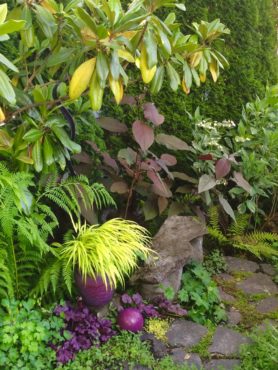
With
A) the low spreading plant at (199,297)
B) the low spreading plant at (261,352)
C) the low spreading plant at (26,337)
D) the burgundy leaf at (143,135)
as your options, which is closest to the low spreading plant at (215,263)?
the low spreading plant at (199,297)

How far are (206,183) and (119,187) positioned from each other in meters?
0.73

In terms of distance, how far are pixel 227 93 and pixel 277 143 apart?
Result: 0.83 metres

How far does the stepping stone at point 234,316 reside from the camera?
10.2 feet

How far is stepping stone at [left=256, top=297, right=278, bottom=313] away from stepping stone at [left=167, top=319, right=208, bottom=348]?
0.60 meters

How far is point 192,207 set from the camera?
12.1ft

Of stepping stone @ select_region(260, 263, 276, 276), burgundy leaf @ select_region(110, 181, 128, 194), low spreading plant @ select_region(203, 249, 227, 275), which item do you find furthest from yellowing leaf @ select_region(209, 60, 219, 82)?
stepping stone @ select_region(260, 263, 276, 276)

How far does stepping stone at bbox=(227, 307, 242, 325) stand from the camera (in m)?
3.10

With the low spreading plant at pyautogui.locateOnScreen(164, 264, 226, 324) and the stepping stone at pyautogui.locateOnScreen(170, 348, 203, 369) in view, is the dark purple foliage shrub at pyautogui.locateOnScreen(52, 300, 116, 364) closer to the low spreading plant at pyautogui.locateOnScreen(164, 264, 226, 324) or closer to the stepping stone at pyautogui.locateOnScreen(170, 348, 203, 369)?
the stepping stone at pyautogui.locateOnScreen(170, 348, 203, 369)

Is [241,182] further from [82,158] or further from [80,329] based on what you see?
[80,329]

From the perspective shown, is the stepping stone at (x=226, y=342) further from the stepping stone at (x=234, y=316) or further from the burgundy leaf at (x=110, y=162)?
the burgundy leaf at (x=110, y=162)

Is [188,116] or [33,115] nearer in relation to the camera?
[33,115]

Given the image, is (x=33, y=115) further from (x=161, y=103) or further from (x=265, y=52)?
(x=265, y=52)

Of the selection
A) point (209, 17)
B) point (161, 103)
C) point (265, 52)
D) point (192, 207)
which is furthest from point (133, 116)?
point (265, 52)

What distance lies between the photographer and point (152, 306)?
2.97 metres
